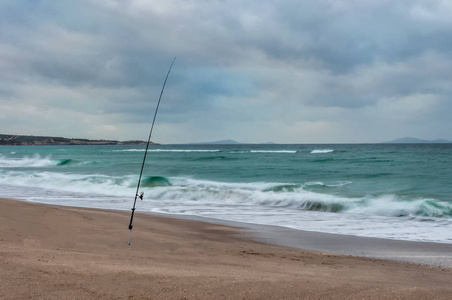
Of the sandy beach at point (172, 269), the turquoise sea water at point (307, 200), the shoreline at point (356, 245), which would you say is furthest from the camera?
the turquoise sea water at point (307, 200)

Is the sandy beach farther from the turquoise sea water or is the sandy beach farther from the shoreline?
the turquoise sea water

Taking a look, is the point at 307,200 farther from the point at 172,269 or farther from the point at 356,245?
the point at 172,269

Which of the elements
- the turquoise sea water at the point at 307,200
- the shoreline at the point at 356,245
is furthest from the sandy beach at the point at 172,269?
the turquoise sea water at the point at 307,200

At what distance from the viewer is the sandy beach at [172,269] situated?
358 centimetres

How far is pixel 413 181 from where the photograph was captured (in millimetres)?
21609

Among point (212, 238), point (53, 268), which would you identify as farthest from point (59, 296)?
point (212, 238)

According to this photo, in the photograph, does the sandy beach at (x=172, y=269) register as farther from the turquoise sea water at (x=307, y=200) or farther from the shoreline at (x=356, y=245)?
the turquoise sea water at (x=307, y=200)

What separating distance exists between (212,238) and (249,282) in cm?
433

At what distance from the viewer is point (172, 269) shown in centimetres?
455

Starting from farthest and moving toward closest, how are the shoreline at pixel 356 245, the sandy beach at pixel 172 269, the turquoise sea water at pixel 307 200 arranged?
the turquoise sea water at pixel 307 200 → the shoreline at pixel 356 245 → the sandy beach at pixel 172 269

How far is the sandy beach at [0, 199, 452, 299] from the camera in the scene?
358 centimetres

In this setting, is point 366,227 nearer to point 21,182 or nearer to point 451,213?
point 451,213

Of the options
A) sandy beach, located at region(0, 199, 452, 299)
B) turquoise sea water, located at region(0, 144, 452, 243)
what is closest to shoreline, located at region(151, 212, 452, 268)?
sandy beach, located at region(0, 199, 452, 299)

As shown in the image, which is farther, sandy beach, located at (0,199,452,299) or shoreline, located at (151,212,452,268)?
shoreline, located at (151,212,452,268)
